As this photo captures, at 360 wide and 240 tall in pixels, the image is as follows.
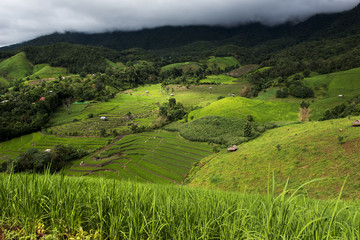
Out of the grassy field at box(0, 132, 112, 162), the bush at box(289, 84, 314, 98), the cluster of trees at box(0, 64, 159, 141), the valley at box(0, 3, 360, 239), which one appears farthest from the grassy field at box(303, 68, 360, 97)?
the cluster of trees at box(0, 64, 159, 141)

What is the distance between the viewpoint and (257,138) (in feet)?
163

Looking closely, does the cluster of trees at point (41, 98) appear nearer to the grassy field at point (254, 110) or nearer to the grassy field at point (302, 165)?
the grassy field at point (254, 110)

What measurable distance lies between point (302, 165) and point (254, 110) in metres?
47.1

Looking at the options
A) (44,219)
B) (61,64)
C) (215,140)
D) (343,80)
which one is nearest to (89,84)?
(61,64)

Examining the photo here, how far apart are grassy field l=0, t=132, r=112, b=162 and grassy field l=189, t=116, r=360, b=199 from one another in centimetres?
3975

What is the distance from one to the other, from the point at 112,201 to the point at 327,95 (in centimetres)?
11207

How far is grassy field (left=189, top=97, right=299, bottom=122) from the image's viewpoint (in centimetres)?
6862

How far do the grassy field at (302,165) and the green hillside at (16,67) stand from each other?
193693 millimetres

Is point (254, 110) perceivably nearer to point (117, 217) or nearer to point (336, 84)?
point (336, 84)

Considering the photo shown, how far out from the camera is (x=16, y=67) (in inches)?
6161

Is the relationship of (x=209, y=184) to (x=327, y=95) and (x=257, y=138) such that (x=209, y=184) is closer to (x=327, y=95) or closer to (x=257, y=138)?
(x=257, y=138)

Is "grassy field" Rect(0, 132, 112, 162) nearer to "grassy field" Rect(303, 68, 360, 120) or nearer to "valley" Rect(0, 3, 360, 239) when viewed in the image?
"valley" Rect(0, 3, 360, 239)

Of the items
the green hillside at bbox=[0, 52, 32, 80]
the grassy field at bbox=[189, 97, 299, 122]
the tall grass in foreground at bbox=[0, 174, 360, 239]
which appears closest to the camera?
the tall grass in foreground at bbox=[0, 174, 360, 239]

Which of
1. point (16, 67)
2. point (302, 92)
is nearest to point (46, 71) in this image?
point (16, 67)
